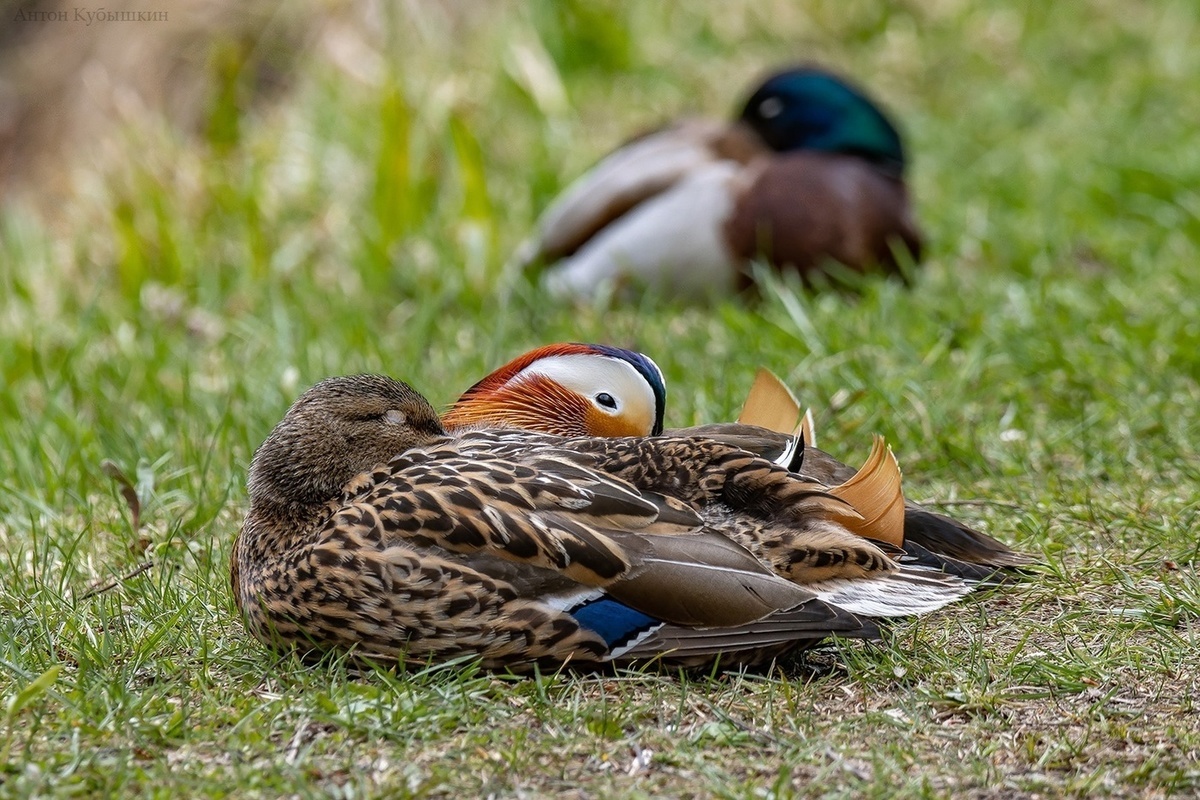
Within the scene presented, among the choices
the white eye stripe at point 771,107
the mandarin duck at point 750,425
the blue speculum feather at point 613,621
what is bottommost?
the blue speculum feather at point 613,621

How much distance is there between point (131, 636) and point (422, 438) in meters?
0.73

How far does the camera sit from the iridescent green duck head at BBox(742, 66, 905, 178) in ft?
23.4

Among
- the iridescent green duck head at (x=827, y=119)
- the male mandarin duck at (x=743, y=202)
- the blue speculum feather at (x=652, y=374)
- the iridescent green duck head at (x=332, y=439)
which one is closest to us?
the iridescent green duck head at (x=332, y=439)

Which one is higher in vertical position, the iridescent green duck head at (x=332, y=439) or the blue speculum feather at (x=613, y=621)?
the iridescent green duck head at (x=332, y=439)

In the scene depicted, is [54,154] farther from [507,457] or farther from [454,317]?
[507,457]

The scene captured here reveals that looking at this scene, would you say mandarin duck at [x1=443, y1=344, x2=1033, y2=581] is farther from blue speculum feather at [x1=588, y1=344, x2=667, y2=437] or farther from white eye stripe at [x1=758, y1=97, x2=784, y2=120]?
white eye stripe at [x1=758, y1=97, x2=784, y2=120]

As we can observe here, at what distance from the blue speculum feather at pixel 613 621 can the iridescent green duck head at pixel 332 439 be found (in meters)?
0.63

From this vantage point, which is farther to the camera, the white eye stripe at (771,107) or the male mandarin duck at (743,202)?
the white eye stripe at (771,107)

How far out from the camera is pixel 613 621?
2.95 metres

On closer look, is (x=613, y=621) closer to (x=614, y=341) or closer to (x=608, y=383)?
(x=608, y=383)

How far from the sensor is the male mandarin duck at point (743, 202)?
670cm

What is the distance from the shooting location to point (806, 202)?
6.75 metres

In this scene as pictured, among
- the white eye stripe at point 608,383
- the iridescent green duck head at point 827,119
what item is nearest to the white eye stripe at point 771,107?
the iridescent green duck head at point 827,119

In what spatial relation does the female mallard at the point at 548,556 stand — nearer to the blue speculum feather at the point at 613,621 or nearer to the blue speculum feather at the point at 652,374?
the blue speculum feather at the point at 613,621
